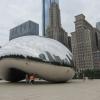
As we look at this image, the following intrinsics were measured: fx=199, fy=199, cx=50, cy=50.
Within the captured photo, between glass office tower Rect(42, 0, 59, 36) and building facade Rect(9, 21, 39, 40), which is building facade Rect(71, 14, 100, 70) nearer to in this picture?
building facade Rect(9, 21, 39, 40)

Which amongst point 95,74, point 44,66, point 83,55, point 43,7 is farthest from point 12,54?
point 43,7

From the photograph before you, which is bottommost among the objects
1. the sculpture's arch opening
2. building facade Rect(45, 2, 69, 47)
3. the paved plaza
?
the paved plaza

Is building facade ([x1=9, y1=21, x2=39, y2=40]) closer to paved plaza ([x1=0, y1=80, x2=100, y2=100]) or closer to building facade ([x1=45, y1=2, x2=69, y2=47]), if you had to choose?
building facade ([x1=45, y1=2, x2=69, y2=47])

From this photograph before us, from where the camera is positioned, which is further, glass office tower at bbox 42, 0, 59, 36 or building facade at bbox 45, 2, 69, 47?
glass office tower at bbox 42, 0, 59, 36

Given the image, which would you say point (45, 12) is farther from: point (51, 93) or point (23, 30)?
point (51, 93)

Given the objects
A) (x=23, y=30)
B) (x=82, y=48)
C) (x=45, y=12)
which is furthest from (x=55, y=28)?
(x=45, y=12)

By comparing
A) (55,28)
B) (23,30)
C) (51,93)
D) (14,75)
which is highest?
(55,28)

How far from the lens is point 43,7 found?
17750 cm

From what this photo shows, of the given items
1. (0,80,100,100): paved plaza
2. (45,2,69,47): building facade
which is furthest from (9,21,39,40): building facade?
(0,80,100,100): paved plaza

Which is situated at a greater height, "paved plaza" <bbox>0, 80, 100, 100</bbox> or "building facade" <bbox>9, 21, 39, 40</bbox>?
"building facade" <bbox>9, 21, 39, 40</bbox>

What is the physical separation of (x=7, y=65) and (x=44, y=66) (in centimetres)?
381

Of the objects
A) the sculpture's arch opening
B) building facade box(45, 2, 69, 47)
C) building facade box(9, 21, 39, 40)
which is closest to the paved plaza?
the sculpture's arch opening

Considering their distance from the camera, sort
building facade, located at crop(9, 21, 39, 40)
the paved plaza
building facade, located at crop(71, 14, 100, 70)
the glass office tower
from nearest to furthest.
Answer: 1. the paved plaza
2. building facade, located at crop(71, 14, 100, 70)
3. building facade, located at crop(9, 21, 39, 40)
4. the glass office tower

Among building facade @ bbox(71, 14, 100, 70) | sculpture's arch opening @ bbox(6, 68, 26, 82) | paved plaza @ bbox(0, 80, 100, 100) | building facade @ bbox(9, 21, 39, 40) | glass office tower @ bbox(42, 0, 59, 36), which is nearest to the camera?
paved plaza @ bbox(0, 80, 100, 100)
